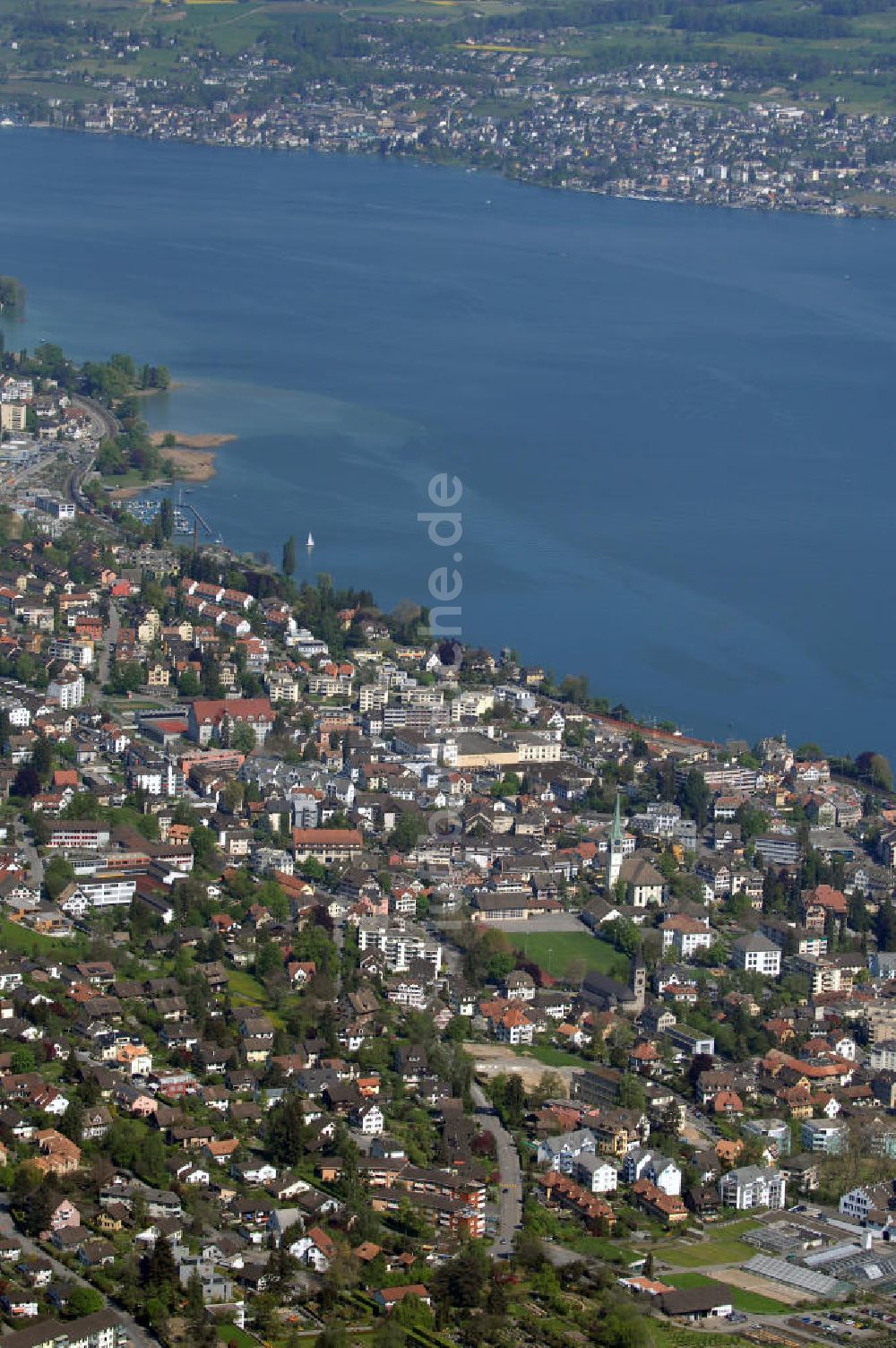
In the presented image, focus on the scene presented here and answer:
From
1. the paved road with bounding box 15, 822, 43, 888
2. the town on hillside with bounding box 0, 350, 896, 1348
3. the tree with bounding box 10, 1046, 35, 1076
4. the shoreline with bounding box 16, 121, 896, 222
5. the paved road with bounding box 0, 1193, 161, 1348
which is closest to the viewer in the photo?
the paved road with bounding box 0, 1193, 161, 1348

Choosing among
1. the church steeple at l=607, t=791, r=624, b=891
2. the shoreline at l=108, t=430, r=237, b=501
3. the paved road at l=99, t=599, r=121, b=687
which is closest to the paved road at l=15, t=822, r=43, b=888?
the paved road at l=99, t=599, r=121, b=687

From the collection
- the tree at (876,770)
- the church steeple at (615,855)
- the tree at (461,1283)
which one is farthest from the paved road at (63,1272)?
the tree at (876,770)

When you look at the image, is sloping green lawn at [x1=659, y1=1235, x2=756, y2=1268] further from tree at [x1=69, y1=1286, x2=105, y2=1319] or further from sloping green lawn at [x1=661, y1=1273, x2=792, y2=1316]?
tree at [x1=69, y1=1286, x2=105, y2=1319]

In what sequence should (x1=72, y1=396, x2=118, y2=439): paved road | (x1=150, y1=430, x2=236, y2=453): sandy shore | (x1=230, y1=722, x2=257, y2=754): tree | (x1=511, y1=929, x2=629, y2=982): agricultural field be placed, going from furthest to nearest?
(x1=150, y1=430, x2=236, y2=453): sandy shore
(x1=72, y1=396, x2=118, y2=439): paved road
(x1=230, y1=722, x2=257, y2=754): tree
(x1=511, y1=929, x2=629, y2=982): agricultural field

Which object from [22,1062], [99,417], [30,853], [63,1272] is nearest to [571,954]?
[30,853]

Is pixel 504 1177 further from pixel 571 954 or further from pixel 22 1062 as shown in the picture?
pixel 571 954

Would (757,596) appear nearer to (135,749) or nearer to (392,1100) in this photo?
(135,749)

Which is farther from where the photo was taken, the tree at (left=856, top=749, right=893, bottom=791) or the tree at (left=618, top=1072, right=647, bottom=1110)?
the tree at (left=856, top=749, right=893, bottom=791)
